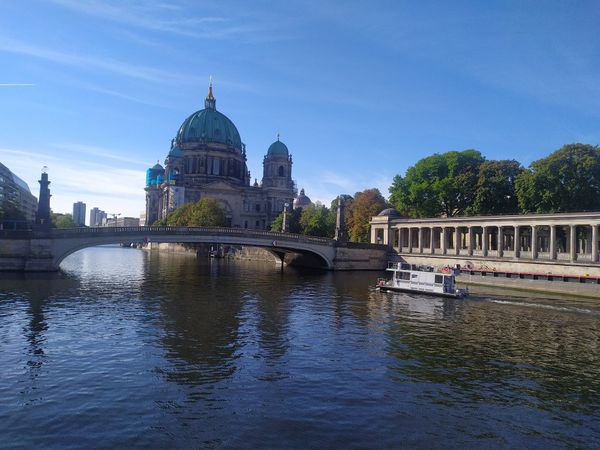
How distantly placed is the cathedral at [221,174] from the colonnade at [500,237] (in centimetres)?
7500

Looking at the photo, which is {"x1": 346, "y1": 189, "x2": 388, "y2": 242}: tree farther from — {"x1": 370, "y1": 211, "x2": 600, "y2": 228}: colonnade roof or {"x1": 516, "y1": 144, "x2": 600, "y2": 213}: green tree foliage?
{"x1": 516, "y1": 144, "x2": 600, "y2": 213}: green tree foliage

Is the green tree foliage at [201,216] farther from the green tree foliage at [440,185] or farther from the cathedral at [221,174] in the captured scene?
the green tree foliage at [440,185]

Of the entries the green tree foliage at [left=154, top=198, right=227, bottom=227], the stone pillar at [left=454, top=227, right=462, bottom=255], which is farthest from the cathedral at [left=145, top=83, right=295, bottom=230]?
the stone pillar at [left=454, top=227, right=462, bottom=255]

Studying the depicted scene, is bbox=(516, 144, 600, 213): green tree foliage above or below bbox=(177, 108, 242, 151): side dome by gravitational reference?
below

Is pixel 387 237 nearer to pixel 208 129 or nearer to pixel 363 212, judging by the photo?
pixel 363 212

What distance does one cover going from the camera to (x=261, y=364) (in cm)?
2377

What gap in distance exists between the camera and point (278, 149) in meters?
174

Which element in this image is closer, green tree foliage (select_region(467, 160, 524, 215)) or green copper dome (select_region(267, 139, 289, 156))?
green tree foliage (select_region(467, 160, 524, 215))

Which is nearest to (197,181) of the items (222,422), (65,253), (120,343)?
(65,253)

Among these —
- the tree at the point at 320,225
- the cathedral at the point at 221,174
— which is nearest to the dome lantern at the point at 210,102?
the cathedral at the point at 221,174

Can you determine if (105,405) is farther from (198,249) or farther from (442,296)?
(198,249)

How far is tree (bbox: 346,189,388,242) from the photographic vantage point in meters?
104

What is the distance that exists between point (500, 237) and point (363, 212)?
3673cm

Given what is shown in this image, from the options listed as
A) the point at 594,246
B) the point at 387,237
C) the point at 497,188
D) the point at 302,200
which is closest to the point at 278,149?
the point at 302,200
